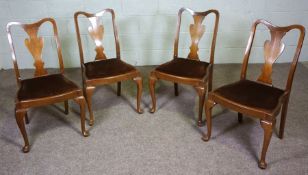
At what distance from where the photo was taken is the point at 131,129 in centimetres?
247

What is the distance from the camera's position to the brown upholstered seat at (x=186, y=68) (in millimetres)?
2413

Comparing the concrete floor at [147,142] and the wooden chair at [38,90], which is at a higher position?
the wooden chair at [38,90]

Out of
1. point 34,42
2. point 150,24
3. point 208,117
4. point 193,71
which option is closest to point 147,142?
point 208,117

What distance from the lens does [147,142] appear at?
229 cm

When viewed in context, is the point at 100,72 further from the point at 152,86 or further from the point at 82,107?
the point at 152,86

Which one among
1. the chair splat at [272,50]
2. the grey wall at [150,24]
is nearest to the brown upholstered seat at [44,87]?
the grey wall at [150,24]

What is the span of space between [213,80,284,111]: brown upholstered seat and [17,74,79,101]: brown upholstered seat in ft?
3.77

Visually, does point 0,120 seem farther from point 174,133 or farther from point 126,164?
point 174,133

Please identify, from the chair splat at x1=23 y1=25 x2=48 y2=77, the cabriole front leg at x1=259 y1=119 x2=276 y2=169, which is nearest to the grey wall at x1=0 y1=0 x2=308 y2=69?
the chair splat at x1=23 y1=25 x2=48 y2=77

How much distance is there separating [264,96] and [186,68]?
732 mm

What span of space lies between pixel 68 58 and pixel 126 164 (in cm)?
209

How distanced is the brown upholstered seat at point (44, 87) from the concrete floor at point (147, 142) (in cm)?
43

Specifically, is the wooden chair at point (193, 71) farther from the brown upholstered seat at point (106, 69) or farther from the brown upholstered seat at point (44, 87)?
the brown upholstered seat at point (44, 87)

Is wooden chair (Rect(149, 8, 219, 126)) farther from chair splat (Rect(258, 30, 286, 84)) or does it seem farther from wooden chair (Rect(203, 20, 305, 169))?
chair splat (Rect(258, 30, 286, 84))
